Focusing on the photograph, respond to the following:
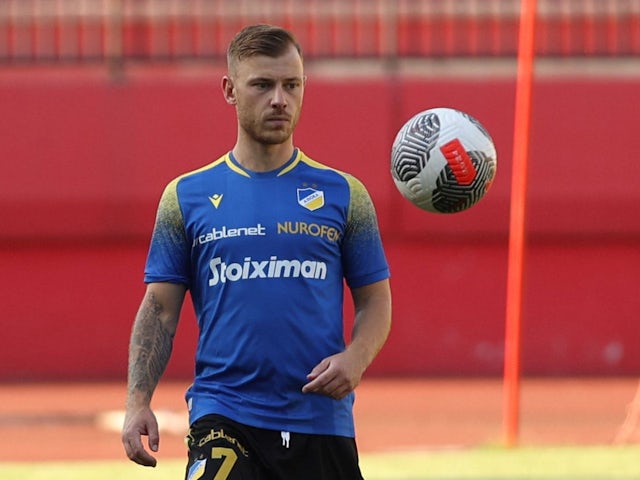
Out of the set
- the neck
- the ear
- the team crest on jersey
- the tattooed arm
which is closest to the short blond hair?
the ear

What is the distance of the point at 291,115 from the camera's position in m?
4.51

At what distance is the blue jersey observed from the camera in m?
4.44

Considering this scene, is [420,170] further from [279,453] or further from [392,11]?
[392,11]

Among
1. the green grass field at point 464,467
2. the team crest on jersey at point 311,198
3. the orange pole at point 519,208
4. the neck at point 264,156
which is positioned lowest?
the green grass field at point 464,467

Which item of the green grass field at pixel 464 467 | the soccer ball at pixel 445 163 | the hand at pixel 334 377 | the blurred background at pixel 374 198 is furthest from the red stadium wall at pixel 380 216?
the hand at pixel 334 377

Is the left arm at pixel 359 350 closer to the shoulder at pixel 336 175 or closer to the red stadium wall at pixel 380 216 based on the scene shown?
the shoulder at pixel 336 175

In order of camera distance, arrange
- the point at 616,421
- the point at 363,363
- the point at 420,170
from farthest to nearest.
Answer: the point at 616,421, the point at 420,170, the point at 363,363

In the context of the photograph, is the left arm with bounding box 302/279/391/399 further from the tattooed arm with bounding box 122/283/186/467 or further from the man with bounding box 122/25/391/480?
the tattooed arm with bounding box 122/283/186/467

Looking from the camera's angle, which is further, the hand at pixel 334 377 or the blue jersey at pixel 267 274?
the blue jersey at pixel 267 274

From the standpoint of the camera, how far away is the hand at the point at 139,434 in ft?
14.4

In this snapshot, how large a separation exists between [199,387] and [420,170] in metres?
1.24

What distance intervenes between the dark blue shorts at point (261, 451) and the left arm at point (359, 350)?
20 cm

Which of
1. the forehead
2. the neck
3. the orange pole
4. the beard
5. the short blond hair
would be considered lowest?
the orange pole

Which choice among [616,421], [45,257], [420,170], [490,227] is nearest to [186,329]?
[45,257]
